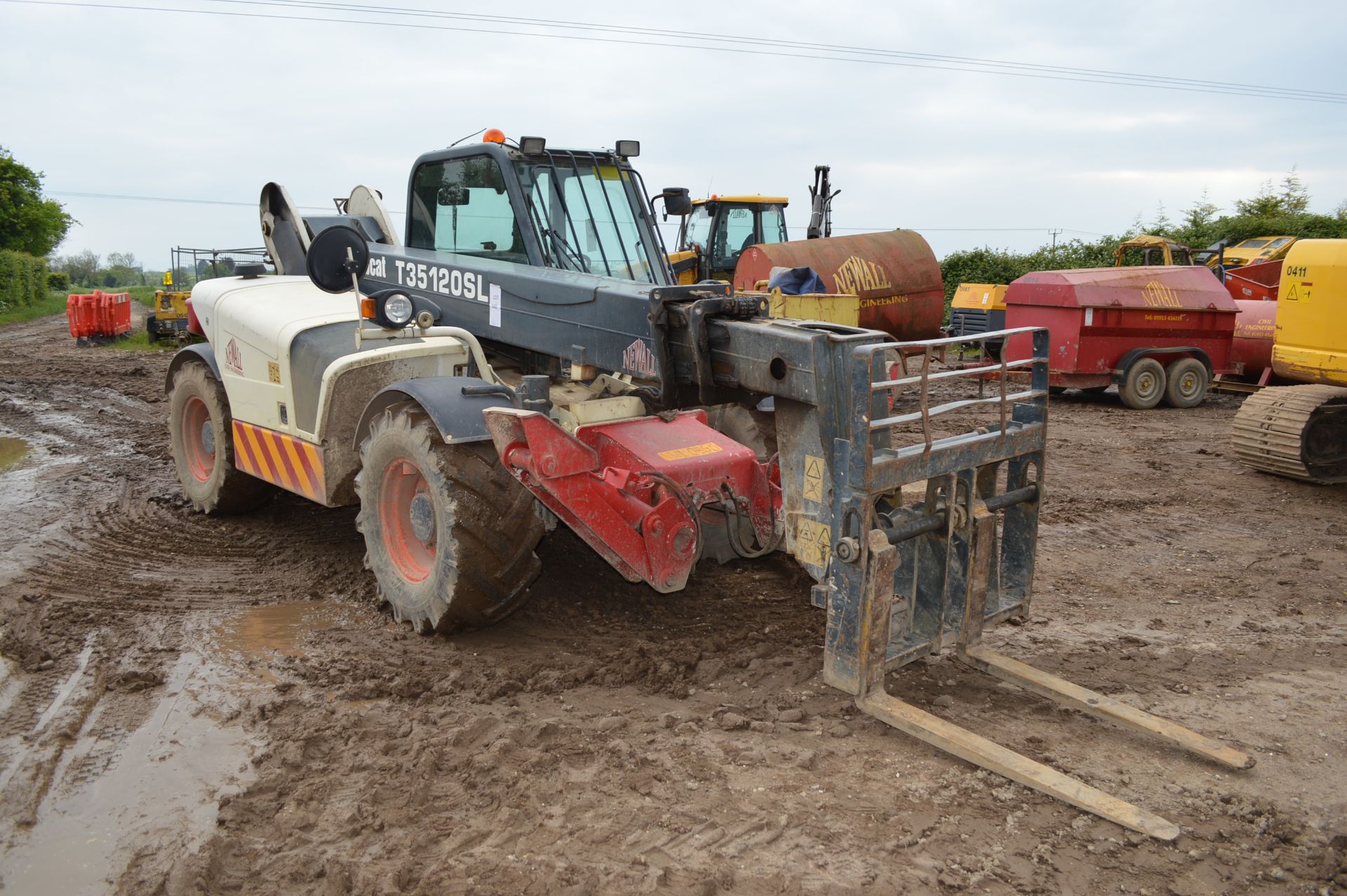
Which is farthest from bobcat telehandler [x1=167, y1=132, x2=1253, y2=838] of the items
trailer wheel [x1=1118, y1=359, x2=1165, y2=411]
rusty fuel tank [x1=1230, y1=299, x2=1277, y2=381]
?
rusty fuel tank [x1=1230, y1=299, x2=1277, y2=381]

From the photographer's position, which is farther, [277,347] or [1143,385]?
[1143,385]

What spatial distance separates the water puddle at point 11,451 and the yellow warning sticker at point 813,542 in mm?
8404

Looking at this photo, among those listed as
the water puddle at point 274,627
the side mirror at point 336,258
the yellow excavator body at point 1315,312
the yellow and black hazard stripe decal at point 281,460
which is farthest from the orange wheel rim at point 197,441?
the yellow excavator body at point 1315,312

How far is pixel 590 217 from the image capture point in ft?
19.0

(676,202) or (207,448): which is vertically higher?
(676,202)

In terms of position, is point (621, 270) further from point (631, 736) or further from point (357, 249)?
point (631, 736)

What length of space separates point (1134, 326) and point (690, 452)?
10.8 meters

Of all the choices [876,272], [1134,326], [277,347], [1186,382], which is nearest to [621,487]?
[277,347]

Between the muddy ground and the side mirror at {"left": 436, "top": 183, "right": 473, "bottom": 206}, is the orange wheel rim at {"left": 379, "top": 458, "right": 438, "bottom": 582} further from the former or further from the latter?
the side mirror at {"left": 436, "top": 183, "right": 473, "bottom": 206}

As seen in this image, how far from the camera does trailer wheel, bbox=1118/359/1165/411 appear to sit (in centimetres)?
1397

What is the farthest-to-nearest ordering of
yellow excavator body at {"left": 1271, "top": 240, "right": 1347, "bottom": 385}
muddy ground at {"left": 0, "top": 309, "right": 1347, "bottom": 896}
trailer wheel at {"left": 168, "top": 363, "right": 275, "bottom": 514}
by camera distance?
yellow excavator body at {"left": 1271, "top": 240, "right": 1347, "bottom": 385} → trailer wheel at {"left": 168, "top": 363, "right": 275, "bottom": 514} → muddy ground at {"left": 0, "top": 309, "right": 1347, "bottom": 896}

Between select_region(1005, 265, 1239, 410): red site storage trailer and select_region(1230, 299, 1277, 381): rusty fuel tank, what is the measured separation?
0.43 meters

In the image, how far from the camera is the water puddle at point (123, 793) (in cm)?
339

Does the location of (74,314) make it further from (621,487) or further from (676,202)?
(621,487)
